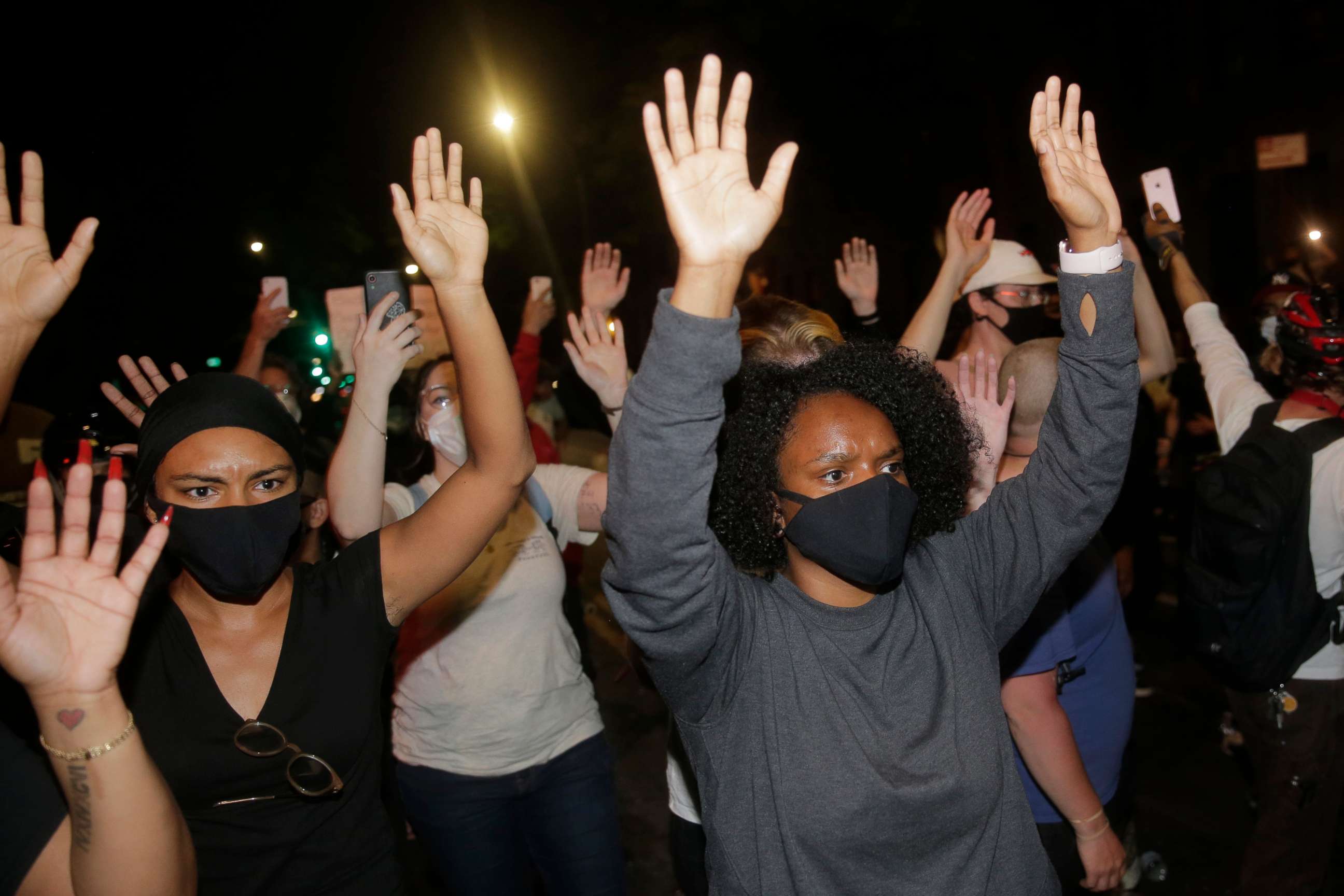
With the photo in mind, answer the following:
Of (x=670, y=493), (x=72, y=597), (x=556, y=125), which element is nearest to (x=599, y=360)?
(x=670, y=493)

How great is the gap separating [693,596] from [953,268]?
102 inches

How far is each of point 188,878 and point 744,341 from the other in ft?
5.81

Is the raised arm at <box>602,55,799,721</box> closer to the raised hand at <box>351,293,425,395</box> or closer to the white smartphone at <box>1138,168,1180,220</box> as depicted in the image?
the raised hand at <box>351,293,425,395</box>

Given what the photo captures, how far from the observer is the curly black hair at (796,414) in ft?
6.94

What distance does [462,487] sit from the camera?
237cm

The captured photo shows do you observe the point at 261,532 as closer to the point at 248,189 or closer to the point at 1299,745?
the point at 1299,745

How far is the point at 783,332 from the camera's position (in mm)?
2590

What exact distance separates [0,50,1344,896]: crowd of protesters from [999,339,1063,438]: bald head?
18mm

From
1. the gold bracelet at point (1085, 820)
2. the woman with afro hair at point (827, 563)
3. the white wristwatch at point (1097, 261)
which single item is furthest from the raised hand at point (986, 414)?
the gold bracelet at point (1085, 820)

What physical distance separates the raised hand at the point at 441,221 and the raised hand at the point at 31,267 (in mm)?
637

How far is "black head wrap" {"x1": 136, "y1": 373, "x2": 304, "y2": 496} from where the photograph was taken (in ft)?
7.50

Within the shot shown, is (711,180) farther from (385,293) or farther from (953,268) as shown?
(953,268)

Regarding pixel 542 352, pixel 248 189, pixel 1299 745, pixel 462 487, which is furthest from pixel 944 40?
pixel 462 487

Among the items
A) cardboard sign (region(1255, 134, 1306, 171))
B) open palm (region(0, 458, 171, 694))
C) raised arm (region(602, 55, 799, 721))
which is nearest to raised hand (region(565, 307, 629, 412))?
raised arm (region(602, 55, 799, 721))
